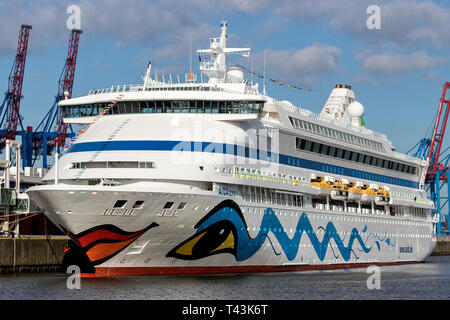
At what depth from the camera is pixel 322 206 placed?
1895 inches

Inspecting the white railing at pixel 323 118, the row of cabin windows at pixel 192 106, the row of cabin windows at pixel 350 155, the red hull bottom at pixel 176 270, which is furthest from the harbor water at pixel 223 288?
the white railing at pixel 323 118

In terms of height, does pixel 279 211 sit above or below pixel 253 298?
above

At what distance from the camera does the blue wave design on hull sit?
38.1 m

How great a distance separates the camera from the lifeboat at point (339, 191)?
48688mm

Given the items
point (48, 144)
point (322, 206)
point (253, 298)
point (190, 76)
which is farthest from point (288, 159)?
point (48, 144)

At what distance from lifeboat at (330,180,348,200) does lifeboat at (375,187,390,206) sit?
460 centimetres

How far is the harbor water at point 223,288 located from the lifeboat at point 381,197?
1233cm

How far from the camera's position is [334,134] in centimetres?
5188

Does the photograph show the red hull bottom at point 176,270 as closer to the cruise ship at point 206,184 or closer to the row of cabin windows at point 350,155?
the cruise ship at point 206,184

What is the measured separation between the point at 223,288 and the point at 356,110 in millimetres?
30878

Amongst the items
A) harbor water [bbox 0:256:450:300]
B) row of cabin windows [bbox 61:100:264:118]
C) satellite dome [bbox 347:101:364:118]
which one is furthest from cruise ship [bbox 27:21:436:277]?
satellite dome [bbox 347:101:364:118]

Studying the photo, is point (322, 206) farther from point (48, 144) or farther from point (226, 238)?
point (48, 144)

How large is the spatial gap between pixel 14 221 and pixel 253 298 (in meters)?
20.2
